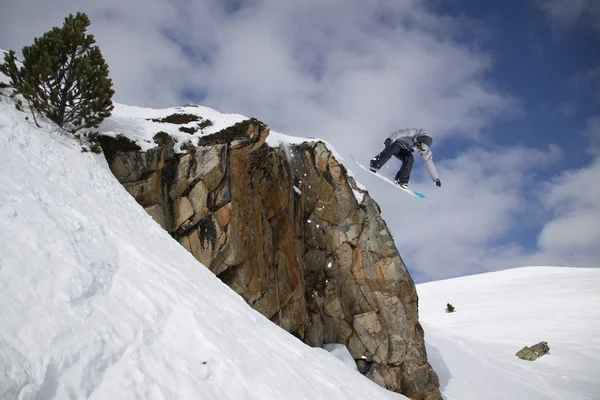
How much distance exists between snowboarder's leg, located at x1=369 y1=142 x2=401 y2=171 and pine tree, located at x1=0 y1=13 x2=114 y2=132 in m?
10.5

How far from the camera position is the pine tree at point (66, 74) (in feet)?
37.9

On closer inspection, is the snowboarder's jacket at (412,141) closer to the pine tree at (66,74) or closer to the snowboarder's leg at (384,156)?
the snowboarder's leg at (384,156)

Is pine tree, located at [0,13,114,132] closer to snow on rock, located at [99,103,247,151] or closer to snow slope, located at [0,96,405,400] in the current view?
snow on rock, located at [99,103,247,151]

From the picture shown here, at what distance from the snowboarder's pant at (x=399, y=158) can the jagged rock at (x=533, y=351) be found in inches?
909

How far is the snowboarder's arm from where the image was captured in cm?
1450

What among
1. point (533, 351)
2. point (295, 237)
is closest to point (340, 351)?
point (295, 237)

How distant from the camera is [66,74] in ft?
40.7

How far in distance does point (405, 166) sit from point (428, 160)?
1.02 meters

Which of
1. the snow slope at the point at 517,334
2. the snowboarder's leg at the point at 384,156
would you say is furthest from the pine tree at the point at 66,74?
the snow slope at the point at 517,334

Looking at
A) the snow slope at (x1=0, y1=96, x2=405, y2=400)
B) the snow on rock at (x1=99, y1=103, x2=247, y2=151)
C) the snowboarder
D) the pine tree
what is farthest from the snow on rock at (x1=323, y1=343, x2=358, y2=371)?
the pine tree

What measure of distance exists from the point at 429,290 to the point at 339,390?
5831 centimetres

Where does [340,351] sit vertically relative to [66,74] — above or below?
below

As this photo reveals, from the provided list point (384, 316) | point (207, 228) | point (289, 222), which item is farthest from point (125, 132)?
point (384, 316)

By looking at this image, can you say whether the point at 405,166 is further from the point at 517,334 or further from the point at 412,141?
the point at 517,334
